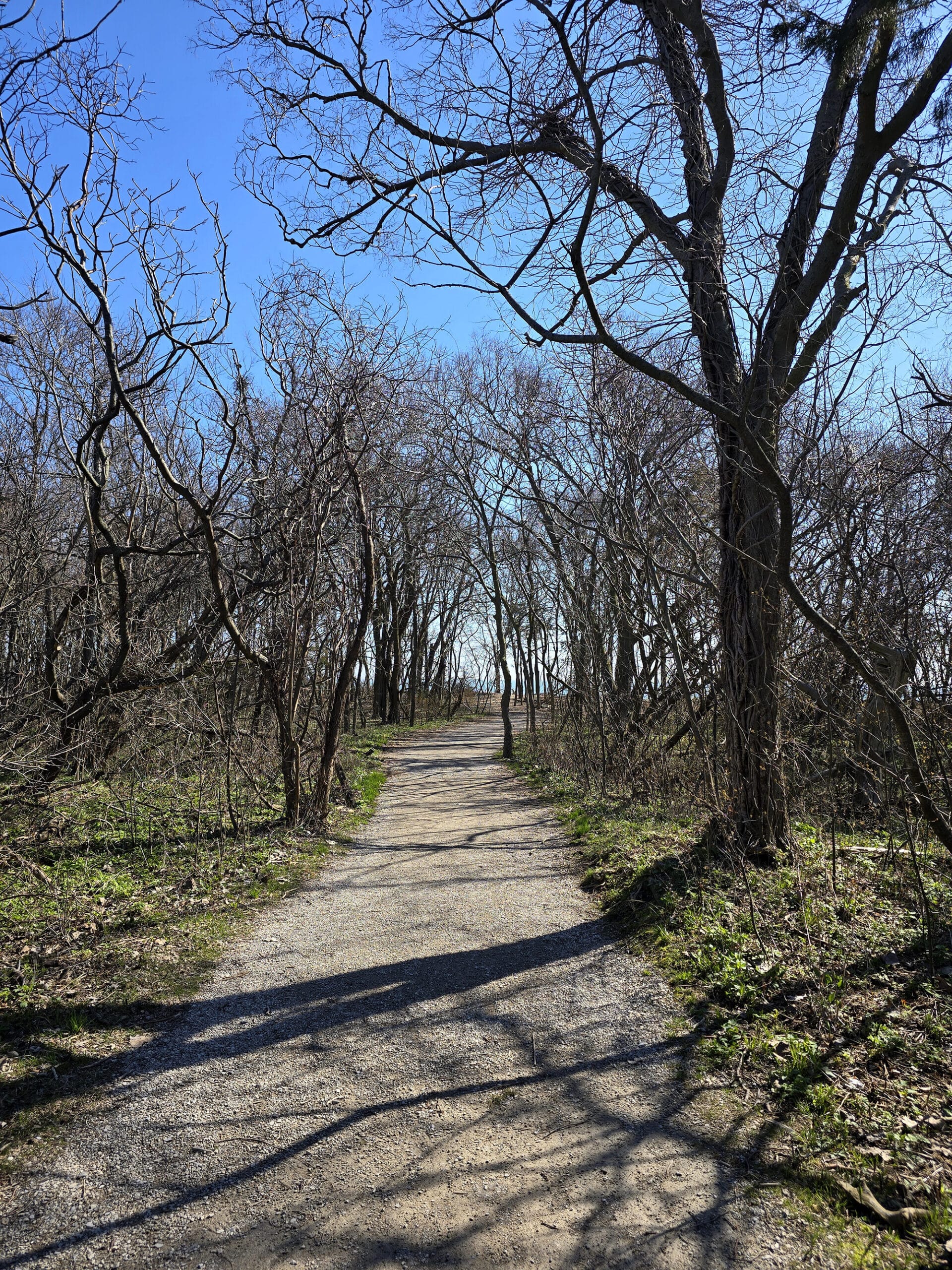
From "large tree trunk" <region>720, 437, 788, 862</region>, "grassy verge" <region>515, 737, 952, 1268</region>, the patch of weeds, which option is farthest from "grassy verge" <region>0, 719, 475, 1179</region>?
"large tree trunk" <region>720, 437, 788, 862</region>

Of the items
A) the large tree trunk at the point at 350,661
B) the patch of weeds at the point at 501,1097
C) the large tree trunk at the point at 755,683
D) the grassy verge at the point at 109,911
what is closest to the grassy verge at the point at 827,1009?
the large tree trunk at the point at 755,683

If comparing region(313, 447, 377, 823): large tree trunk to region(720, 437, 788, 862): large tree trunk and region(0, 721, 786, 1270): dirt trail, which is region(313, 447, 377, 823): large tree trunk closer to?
region(0, 721, 786, 1270): dirt trail

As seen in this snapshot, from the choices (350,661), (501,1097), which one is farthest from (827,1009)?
(350,661)

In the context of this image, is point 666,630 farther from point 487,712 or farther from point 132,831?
point 487,712

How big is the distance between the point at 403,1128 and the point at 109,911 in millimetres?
3620

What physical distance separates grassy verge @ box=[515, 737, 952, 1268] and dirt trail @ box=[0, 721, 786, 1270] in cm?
29

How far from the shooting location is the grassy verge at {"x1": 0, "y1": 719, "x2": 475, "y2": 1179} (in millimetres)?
3868

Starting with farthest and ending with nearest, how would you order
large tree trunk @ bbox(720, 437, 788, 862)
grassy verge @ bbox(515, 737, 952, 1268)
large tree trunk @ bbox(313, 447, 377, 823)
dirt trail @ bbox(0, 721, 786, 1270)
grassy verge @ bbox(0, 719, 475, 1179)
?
large tree trunk @ bbox(313, 447, 377, 823), large tree trunk @ bbox(720, 437, 788, 862), grassy verge @ bbox(0, 719, 475, 1179), grassy verge @ bbox(515, 737, 952, 1268), dirt trail @ bbox(0, 721, 786, 1270)

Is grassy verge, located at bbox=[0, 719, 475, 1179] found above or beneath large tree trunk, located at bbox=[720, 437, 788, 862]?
beneath

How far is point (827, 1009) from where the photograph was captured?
4.08 meters

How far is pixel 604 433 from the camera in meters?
8.74

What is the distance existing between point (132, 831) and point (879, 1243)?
747 cm

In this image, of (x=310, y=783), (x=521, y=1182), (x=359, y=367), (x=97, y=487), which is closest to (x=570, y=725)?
(x=310, y=783)

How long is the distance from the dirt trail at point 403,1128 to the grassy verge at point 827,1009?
11.4 inches
